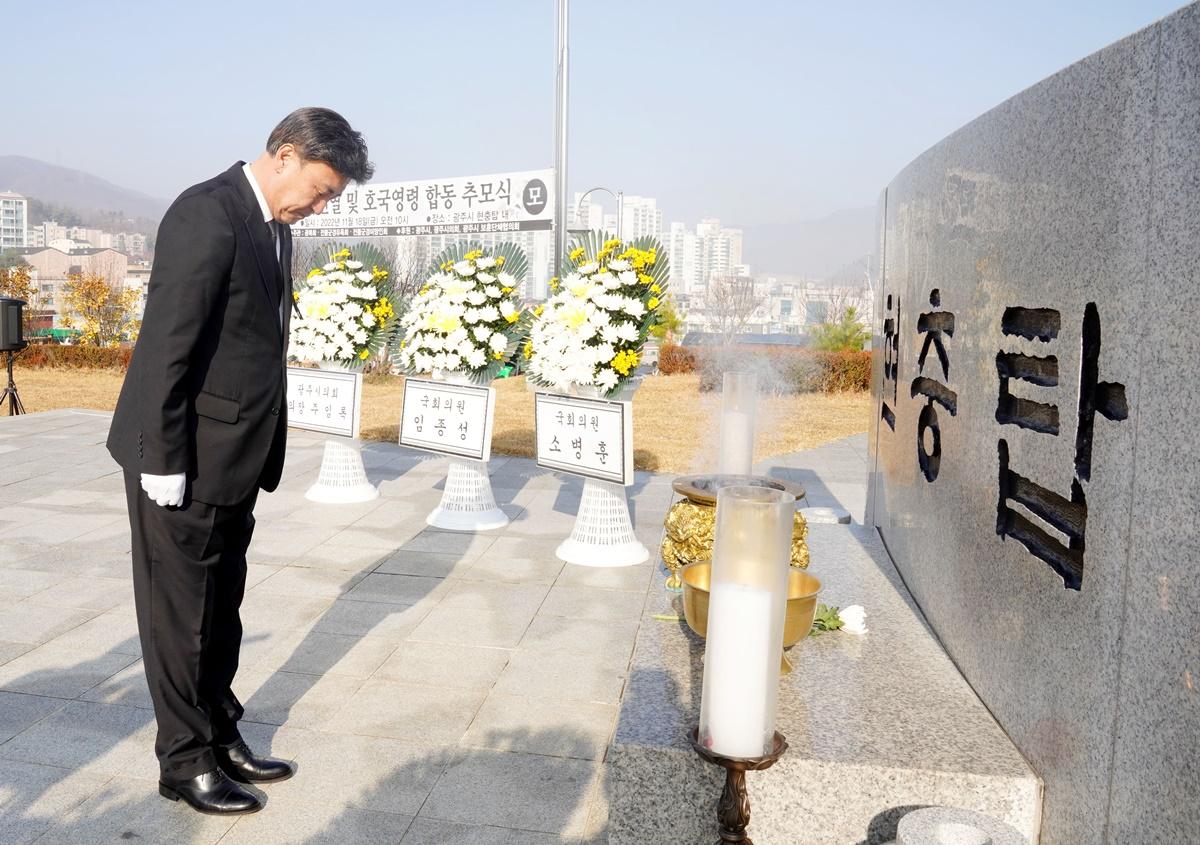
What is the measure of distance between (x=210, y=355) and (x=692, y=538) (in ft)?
5.84

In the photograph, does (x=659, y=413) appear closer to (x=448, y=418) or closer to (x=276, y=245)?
(x=448, y=418)

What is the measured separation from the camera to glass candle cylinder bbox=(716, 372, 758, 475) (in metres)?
4.02

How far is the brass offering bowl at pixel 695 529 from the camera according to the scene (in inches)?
139

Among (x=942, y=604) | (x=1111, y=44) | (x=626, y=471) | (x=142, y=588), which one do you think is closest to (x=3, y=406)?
(x=626, y=471)

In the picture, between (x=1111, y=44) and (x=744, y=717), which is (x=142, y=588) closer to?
(x=744, y=717)

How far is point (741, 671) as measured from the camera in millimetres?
1917

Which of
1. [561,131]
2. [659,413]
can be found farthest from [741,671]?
[659,413]

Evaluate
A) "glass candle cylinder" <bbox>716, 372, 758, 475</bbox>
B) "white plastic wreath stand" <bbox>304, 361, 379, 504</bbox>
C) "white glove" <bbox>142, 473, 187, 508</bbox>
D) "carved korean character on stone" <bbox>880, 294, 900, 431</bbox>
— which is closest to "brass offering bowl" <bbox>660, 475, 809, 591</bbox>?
"glass candle cylinder" <bbox>716, 372, 758, 475</bbox>

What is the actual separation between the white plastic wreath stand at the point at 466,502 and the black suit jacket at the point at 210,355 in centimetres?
350

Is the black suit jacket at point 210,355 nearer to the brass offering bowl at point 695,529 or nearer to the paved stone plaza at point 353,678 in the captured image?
the paved stone plaza at point 353,678

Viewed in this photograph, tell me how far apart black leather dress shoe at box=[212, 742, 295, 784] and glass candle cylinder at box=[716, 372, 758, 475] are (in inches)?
80.9

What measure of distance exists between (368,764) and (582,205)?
21359 mm

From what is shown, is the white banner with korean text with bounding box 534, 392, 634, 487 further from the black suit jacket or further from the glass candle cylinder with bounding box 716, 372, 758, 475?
the black suit jacket

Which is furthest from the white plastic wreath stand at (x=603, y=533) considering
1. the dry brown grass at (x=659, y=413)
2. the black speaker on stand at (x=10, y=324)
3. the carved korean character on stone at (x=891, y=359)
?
the black speaker on stand at (x=10, y=324)
